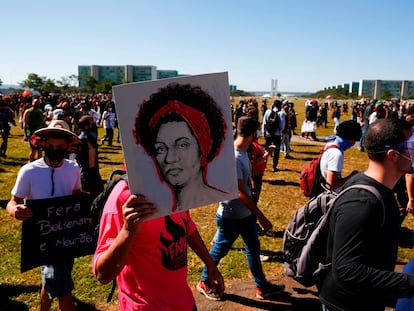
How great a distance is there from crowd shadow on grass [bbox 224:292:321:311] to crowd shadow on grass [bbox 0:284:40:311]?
2250 millimetres

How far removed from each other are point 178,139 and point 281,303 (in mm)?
3170

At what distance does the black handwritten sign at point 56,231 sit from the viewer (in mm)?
2957

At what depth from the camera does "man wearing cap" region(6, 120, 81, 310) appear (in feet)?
9.70

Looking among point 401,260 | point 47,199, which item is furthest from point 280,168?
point 47,199

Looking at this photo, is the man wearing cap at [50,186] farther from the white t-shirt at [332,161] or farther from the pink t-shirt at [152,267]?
the white t-shirt at [332,161]

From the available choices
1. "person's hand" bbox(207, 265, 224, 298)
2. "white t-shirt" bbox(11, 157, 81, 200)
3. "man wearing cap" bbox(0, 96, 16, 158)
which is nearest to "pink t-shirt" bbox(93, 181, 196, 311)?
"person's hand" bbox(207, 265, 224, 298)

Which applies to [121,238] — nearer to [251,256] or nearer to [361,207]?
[361,207]

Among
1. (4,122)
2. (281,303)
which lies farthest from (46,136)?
(4,122)

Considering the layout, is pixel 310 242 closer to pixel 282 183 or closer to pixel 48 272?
pixel 48 272

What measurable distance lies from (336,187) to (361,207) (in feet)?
7.06

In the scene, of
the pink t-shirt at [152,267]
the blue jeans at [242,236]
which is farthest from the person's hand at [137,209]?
the blue jeans at [242,236]

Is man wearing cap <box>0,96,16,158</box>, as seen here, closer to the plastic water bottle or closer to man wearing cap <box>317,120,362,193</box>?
the plastic water bottle

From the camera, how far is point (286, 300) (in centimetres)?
411

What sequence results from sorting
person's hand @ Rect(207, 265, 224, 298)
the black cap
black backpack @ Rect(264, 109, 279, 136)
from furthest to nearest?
black backpack @ Rect(264, 109, 279, 136)
the black cap
person's hand @ Rect(207, 265, 224, 298)
